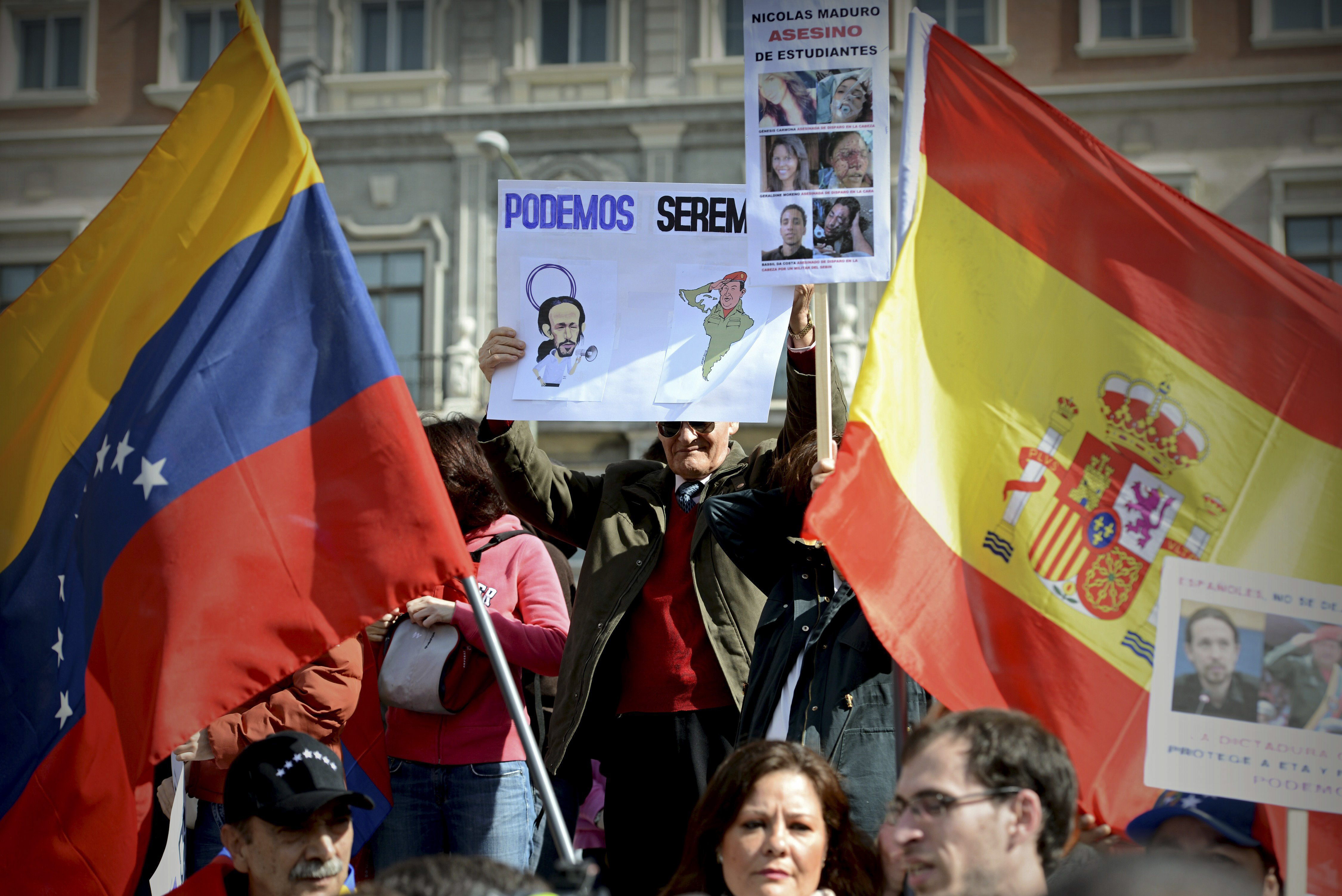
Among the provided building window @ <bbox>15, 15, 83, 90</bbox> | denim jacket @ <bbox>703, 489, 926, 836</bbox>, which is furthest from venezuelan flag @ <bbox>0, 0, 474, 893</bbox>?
building window @ <bbox>15, 15, 83, 90</bbox>

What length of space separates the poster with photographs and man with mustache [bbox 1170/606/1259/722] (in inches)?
47.1

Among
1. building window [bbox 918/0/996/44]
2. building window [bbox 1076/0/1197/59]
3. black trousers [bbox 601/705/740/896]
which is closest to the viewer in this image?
black trousers [bbox 601/705/740/896]

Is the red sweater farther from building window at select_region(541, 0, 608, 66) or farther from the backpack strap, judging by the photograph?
building window at select_region(541, 0, 608, 66)

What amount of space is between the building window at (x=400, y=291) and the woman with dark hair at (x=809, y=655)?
16711 millimetres

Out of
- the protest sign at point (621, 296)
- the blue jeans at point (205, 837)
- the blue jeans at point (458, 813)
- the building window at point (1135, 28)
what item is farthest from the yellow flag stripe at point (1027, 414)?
the building window at point (1135, 28)

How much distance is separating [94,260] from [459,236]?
1648 centimetres

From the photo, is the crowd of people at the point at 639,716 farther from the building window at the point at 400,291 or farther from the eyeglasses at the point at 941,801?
the building window at the point at 400,291

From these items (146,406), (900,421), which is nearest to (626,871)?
(900,421)

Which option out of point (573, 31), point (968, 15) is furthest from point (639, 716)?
point (573, 31)

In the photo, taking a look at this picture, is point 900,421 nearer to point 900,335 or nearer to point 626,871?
point 900,335

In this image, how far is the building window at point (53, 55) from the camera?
69.5 ft

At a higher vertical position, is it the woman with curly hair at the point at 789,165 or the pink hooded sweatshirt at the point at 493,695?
the woman with curly hair at the point at 789,165

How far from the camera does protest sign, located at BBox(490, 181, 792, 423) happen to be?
12.6ft

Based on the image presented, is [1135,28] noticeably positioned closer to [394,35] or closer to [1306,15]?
[1306,15]
